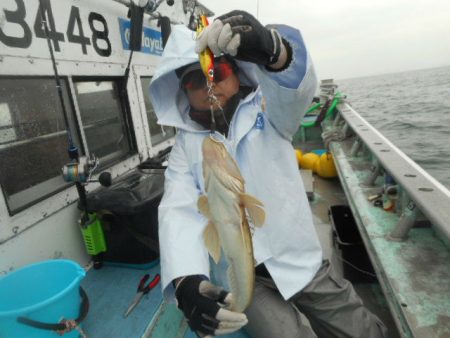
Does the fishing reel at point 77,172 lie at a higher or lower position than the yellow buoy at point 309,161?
higher

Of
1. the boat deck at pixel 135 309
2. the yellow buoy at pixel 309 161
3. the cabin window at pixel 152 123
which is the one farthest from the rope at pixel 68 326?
the yellow buoy at pixel 309 161

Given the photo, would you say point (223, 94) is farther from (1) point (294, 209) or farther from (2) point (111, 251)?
(2) point (111, 251)

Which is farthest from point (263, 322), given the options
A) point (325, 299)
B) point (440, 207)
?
point (440, 207)

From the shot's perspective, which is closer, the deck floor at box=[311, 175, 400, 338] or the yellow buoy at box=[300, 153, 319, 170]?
the deck floor at box=[311, 175, 400, 338]

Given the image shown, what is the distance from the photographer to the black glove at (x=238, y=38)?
4.56ft

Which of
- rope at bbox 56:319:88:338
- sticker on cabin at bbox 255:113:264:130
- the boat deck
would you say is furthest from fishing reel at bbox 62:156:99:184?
sticker on cabin at bbox 255:113:264:130

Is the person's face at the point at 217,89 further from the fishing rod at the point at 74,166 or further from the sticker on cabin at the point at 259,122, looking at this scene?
the fishing rod at the point at 74,166

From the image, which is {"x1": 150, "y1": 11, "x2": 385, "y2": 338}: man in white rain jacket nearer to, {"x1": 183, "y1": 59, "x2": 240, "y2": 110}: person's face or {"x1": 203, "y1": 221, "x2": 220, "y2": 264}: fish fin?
{"x1": 183, "y1": 59, "x2": 240, "y2": 110}: person's face

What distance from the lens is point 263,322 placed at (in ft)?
6.89

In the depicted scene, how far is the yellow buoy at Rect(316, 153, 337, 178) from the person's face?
428cm

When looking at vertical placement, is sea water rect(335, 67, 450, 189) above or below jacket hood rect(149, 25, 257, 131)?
below

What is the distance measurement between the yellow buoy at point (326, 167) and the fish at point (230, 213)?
4.86m

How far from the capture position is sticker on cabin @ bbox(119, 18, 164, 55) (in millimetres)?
4145

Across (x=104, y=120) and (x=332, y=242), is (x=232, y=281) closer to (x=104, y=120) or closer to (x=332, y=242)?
(x=332, y=242)
